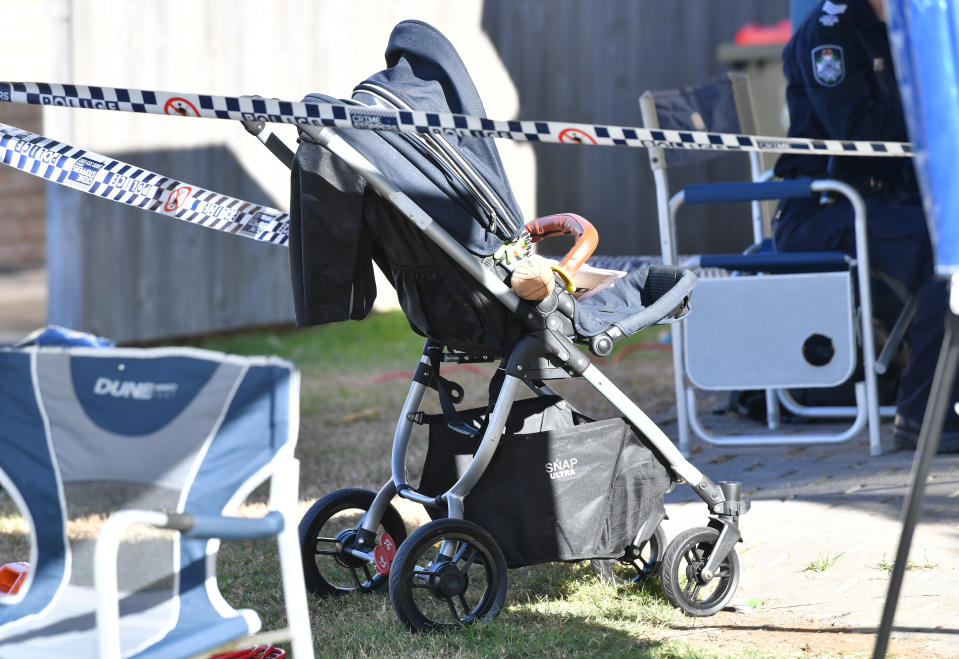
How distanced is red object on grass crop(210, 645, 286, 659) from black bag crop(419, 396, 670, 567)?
570mm

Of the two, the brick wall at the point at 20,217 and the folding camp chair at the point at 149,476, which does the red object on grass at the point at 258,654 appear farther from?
the brick wall at the point at 20,217

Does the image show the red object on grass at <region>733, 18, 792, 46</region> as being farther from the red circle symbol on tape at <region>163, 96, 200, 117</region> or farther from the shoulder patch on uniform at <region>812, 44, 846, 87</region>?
the red circle symbol on tape at <region>163, 96, 200, 117</region>

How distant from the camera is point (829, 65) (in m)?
4.64

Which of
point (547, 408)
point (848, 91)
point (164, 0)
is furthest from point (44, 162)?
point (164, 0)

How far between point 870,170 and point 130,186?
2.94 m

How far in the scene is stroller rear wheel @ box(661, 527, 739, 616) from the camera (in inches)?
113

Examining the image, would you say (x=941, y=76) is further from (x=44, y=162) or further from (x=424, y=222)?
(x=44, y=162)

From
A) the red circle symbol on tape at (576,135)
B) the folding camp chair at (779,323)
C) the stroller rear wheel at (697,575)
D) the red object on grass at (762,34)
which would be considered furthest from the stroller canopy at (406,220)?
the red object on grass at (762,34)

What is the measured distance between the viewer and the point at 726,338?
458cm

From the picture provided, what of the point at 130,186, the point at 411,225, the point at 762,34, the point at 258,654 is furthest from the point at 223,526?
the point at 762,34

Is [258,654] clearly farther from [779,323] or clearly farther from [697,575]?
[779,323]

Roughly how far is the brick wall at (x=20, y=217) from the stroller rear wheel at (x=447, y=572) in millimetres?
11052

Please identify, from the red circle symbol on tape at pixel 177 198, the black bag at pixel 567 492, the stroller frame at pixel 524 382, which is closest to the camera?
the stroller frame at pixel 524 382

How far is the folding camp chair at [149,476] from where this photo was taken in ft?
6.84
